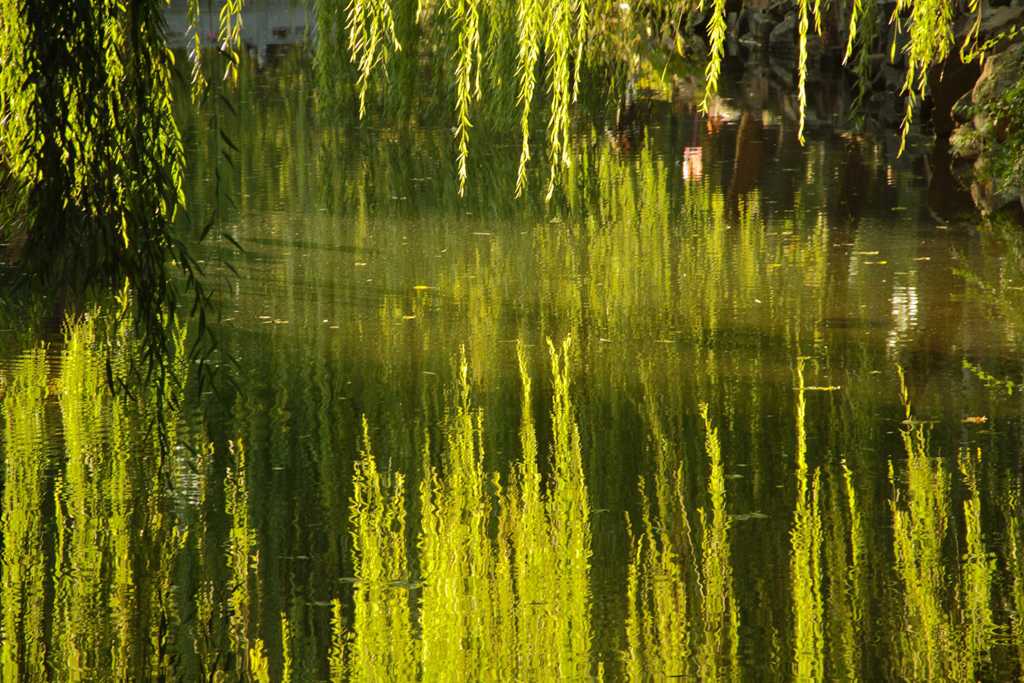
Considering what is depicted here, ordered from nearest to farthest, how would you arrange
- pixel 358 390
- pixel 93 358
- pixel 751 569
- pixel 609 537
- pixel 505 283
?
pixel 751 569, pixel 609 537, pixel 358 390, pixel 93 358, pixel 505 283

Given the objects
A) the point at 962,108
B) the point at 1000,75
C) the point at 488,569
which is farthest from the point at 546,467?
the point at 962,108

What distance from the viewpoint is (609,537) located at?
4969 mm

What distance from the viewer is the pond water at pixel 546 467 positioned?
4191 mm

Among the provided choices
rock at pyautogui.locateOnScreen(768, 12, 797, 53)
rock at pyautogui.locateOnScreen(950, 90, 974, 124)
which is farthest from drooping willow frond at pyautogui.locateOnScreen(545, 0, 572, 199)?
rock at pyautogui.locateOnScreen(768, 12, 797, 53)

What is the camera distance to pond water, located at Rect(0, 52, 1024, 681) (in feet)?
13.8

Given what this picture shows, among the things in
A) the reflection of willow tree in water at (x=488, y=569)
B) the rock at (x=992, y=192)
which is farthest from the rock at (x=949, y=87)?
the reflection of willow tree in water at (x=488, y=569)

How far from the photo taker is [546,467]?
223 inches

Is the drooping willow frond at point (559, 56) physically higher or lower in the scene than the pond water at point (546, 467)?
higher

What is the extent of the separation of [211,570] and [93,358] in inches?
108

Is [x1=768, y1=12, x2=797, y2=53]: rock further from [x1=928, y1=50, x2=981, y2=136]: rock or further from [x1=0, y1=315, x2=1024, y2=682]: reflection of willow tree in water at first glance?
[x1=0, y1=315, x2=1024, y2=682]: reflection of willow tree in water

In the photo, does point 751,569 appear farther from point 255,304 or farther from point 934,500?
point 255,304

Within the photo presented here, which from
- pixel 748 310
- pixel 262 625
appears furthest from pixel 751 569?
pixel 748 310

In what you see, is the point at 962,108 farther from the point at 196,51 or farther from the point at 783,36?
the point at 783,36

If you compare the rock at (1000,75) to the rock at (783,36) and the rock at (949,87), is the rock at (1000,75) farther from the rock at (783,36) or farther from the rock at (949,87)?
the rock at (783,36)
